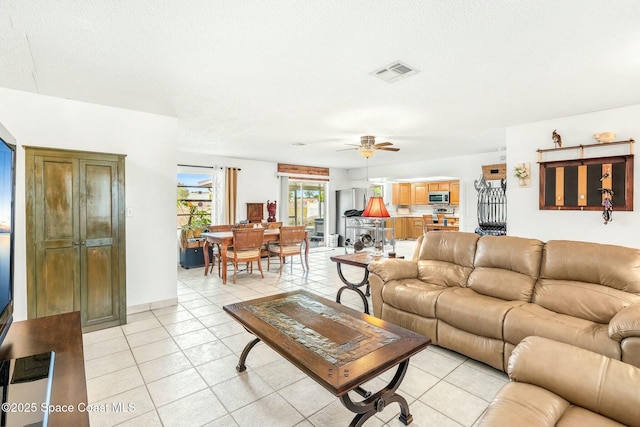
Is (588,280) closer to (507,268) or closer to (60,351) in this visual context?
(507,268)

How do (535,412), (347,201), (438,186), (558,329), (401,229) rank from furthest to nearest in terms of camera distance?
(401,229) → (438,186) → (347,201) → (558,329) → (535,412)

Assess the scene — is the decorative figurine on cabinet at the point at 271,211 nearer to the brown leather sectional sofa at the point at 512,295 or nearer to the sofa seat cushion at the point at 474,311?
the brown leather sectional sofa at the point at 512,295

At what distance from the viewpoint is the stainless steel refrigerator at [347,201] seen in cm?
923

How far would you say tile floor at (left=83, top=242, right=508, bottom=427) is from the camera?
189 centimetres

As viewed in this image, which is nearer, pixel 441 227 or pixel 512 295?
pixel 512 295

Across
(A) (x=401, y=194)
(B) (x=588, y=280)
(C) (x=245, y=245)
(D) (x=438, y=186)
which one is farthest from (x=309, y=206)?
(B) (x=588, y=280)

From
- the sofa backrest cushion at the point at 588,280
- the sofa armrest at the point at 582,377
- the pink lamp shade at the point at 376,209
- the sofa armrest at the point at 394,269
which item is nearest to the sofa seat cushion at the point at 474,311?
the sofa backrest cushion at the point at 588,280

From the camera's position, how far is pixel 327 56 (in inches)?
91.4

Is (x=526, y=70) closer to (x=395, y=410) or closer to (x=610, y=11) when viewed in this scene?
(x=610, y=11)

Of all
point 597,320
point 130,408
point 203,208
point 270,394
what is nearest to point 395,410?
point 270,394

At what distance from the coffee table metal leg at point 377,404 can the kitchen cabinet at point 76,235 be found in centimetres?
289

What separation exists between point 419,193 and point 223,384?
894 cm

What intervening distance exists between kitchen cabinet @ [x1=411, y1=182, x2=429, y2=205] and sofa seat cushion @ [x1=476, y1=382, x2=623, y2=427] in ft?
29.3

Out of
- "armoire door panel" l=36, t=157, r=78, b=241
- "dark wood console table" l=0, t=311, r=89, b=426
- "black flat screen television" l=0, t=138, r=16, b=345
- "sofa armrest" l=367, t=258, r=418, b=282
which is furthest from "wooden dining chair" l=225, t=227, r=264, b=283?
"black flat screen television" l=0, t=138, r=16, b=345
